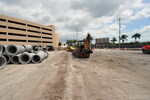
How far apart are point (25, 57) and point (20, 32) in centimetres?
4669

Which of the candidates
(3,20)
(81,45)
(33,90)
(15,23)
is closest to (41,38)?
(15,23)

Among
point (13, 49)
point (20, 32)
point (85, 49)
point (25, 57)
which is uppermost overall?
point (20, 32)

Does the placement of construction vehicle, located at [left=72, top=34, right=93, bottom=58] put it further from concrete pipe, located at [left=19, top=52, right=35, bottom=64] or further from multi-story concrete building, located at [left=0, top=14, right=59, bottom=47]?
multi-story concrete building, located at [left=0, top=14, right=59, bottom=47]

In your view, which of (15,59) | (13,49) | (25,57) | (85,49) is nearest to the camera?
(15,59)

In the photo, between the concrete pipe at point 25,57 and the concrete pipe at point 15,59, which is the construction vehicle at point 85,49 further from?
the concrete pipe at point 15,59

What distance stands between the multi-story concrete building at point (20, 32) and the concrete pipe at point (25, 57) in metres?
33.6

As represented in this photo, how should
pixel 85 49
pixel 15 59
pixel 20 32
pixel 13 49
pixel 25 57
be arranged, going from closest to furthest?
pixel 15 59
pixel 13 49
pixel 25 57
pixel 85 49
pixel 20 32

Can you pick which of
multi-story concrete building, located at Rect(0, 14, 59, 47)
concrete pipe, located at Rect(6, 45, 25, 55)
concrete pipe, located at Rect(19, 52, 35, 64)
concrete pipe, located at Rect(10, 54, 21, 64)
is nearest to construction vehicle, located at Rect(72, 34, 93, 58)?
concrete pipe, located at Rect(19, 52, 35, 64)

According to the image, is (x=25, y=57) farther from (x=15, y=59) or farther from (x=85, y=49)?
(x=85, y=49)

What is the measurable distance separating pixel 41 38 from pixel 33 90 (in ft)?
207

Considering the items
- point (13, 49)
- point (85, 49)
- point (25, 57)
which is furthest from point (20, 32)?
point (85, 49)

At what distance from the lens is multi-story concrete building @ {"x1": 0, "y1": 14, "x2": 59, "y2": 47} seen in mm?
41938

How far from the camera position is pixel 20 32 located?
48.7 meters

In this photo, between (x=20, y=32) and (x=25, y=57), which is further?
(x=20, y=32)
